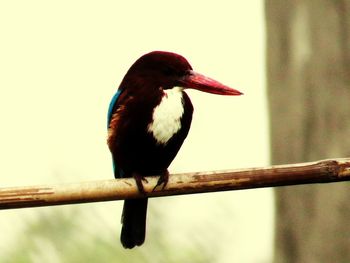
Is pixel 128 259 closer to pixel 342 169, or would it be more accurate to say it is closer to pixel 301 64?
pixel 301 64

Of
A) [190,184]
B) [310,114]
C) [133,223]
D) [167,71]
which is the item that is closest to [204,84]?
[167,71]

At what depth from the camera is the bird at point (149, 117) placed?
2787mm

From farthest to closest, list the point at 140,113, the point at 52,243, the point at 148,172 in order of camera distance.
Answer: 1. the point at 52,243
2. the point at 148,172
3. the point at 140,113

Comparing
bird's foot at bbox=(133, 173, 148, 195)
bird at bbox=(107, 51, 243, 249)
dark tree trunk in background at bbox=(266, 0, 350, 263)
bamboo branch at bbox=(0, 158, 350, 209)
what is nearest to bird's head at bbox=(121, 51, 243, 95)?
bird at bbox=(107, 51, 243, 249)

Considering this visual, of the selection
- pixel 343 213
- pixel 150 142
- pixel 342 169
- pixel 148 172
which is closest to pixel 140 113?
pixel 150 142

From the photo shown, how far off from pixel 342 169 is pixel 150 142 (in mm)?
806

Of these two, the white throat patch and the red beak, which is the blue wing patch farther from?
the red beak

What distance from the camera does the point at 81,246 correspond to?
564 centimetres

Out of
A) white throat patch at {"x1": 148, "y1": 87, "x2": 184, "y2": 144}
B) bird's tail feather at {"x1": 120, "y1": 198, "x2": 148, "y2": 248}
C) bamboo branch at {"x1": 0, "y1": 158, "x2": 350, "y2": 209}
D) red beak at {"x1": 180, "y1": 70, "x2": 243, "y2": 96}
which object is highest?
red beak at {"x1": 180, "y1": 70, "x2": 243, "y2": 96}

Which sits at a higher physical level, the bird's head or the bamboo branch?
the bird's head

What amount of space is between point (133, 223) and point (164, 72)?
1.68 ft

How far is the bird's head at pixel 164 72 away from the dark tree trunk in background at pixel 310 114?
3.05ft

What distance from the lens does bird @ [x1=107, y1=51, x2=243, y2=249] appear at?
110 inches

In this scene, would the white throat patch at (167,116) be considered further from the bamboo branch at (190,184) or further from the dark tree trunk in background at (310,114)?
the dark tree trunk in background at (310,114)
